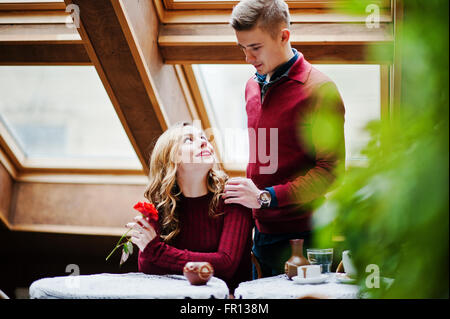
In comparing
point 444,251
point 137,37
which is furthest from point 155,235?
point 444,251

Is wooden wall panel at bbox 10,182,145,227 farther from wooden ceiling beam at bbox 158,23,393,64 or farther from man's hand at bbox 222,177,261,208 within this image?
man's hand at bbox 222,177,261,208

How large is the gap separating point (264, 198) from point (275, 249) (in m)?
0.25

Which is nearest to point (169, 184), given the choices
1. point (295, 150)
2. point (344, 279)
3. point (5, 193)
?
point (295, 150)

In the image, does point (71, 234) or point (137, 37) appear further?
point (71, 234)

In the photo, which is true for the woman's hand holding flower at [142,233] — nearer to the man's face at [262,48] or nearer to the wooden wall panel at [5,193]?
the man's face at [262,48]

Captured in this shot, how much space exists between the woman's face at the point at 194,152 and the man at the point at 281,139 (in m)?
0.19

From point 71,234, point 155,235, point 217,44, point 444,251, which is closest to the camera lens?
point 444,251

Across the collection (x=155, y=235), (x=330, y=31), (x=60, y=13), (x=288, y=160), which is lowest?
(x=155, y=235)

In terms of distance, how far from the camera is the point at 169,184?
1955 millimetres

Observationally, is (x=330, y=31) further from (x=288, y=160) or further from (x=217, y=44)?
(x=288, y=160)

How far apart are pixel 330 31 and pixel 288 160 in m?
1.04

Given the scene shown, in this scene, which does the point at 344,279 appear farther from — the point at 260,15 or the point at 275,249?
the point at 260,15

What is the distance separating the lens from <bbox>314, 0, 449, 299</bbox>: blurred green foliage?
0.56m

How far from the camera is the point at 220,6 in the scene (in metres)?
2.71
